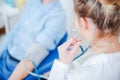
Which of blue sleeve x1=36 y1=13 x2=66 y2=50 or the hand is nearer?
the hand

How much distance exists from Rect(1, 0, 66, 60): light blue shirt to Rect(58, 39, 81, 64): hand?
227mm

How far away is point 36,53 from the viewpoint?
4.35 ft

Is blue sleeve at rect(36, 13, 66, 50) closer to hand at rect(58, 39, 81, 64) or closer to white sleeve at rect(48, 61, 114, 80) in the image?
hand at rect(58, 39, 81, 64)

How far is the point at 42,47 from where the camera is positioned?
133 centimetres

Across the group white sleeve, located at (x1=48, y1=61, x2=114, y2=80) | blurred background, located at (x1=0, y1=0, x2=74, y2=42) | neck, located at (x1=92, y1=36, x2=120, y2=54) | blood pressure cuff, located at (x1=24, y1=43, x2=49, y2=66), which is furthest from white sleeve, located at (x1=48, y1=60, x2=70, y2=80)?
blurred background, located at (x1=0, y1=0, x2=74, y2=42)

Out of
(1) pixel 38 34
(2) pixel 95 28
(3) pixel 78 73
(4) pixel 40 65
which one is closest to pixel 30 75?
(4) pixel 40 65

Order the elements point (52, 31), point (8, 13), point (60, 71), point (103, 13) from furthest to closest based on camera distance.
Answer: point (8, 13) < point (52, 31) < point (60, 71) < point (103, 13)

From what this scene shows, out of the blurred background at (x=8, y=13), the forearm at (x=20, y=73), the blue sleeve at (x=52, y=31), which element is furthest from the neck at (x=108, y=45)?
the blurred background at (x=8, y=13)

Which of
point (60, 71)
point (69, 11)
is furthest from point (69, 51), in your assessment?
point (69, 11)

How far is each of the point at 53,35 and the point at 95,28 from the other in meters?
0.42

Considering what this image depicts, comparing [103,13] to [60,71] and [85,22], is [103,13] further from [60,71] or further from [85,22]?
[60,71]

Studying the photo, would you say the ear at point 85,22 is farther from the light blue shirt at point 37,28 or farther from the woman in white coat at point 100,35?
the light blue shirt at point 37,28

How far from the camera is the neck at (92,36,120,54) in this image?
0.94 metres

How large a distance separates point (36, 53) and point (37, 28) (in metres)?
0.14
